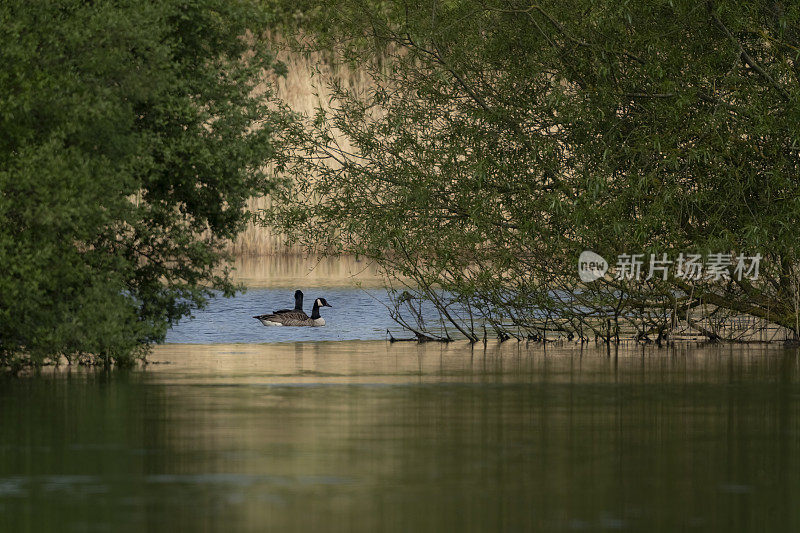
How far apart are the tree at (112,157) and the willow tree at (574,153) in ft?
4.38

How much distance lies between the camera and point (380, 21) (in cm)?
2167

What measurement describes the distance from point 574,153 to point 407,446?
1043cm

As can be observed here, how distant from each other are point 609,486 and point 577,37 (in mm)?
12072

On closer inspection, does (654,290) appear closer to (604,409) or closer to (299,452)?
(604,409)

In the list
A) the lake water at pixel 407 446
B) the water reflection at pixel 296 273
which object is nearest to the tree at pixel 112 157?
the lake water at pixel 407 446

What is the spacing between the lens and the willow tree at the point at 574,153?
19.2 metres

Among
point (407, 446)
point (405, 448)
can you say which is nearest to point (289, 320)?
point (407, 446)

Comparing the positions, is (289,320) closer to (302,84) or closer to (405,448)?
(302,84)

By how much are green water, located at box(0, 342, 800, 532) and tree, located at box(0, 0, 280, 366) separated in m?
0.79

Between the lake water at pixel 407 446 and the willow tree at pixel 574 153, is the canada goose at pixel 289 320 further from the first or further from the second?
the lake water at pixel 407 446

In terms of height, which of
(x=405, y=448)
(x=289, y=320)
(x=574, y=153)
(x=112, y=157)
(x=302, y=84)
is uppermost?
(x=302, y=84)

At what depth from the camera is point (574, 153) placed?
20547 mm

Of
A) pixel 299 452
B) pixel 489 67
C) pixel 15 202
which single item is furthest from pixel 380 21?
pixel 299 452

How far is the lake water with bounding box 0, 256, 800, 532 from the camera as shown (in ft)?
26.5
